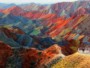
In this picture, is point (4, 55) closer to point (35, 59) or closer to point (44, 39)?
point (35, 59)

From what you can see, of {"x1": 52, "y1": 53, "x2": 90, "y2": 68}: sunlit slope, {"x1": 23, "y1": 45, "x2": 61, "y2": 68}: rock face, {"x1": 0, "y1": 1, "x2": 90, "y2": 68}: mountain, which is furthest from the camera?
{"x1": 0, "y1": 1, "x2": 90, "y2": 68}: mountain

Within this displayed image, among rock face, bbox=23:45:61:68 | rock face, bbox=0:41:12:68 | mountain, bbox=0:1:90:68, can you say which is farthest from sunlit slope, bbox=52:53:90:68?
rock face, bbox=0:41:12:68

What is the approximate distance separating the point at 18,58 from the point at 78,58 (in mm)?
13184

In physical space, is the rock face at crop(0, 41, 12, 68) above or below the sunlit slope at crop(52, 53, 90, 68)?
below

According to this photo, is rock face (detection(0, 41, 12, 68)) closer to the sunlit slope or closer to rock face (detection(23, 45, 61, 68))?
rock face (detection(23, 45, 61, 68))

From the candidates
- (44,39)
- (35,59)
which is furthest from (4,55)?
(44,39)

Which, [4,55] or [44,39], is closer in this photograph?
[4,55]

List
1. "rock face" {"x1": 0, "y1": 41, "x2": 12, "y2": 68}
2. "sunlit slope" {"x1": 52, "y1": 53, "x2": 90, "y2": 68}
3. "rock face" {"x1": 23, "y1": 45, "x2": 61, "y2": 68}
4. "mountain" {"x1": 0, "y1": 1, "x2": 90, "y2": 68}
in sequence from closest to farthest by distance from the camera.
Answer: "sunlit slope" {"x1": 52, "y1": 53, "x2": 90, "y2": 68}
"rock face" {"x1": 23, "y1": 45, "x2": 61, "y2": 68}
"mountain" {"x1": 0, "y1": 1, "x2": 90, "y2": 68}
"rock face" {"x1": 0, "y1": 41, "x2": 12, "y2": 68}

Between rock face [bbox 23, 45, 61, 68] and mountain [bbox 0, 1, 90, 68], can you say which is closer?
rock face [bbox 23, 45, 61, 68]

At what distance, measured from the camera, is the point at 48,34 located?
14750 cm

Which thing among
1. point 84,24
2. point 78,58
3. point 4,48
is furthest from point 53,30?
point 78,58

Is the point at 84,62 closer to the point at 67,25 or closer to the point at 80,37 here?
the point at 80,37

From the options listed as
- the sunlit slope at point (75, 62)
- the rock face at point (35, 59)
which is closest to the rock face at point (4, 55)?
the rock face at point (35, 59)

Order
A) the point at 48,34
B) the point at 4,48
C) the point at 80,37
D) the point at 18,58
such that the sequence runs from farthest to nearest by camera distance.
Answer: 1. the point at 48,34
2. the point at 80,37
3. the point at 4,48
4. the point at 18,58
